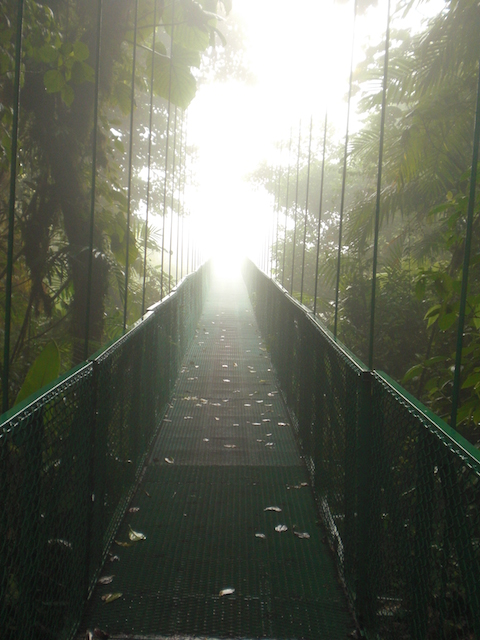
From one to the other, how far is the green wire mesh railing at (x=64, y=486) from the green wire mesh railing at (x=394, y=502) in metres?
1.01

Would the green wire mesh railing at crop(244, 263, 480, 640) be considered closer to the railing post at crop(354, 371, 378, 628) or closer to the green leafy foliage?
the railing post at crop(354, 371, 378, 628)

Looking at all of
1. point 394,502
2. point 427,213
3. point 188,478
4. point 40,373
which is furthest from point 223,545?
point 427,213

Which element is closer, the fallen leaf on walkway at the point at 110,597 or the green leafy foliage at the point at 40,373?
the fallen leaf on walkway at the point at 110,597

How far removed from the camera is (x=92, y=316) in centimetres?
508

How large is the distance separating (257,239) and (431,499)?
19.9 meters

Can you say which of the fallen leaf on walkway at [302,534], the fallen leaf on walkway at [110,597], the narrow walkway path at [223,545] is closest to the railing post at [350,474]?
the narrow walkway path at [223,545]

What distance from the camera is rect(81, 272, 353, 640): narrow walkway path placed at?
2498mm

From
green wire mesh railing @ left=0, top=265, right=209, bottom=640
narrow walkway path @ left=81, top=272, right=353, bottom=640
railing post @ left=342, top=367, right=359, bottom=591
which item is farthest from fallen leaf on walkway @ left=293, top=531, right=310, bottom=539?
green wire mesh railing @ left=0, top=265, right=209, bottom=640

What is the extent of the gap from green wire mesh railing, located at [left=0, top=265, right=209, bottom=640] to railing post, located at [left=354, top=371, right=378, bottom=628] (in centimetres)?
103

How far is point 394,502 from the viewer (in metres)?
2.03

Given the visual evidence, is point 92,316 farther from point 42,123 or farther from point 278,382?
point 278,382

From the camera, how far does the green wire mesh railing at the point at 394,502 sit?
1.46m

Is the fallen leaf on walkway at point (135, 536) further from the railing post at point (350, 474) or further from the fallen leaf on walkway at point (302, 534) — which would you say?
the railing post at point (350, 474)

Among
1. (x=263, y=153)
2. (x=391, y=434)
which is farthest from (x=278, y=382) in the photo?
(x=263, y=153)
